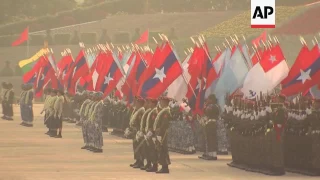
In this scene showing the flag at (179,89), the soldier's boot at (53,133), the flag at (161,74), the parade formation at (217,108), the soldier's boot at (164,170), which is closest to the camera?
the parade formation at (217,108)

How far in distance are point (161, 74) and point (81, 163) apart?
334 centimetres

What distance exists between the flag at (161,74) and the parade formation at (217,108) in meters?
0.03

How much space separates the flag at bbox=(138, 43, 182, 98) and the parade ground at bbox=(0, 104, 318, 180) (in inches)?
72.6

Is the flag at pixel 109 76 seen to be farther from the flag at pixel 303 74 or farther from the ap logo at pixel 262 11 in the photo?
the ap logo at pixel 262 11

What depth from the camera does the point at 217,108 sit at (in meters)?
36.6

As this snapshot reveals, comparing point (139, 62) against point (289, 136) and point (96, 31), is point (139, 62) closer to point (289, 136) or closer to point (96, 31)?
point (289, 136)

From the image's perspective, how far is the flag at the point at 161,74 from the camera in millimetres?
36594

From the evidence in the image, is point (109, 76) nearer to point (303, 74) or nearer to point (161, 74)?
point (161, 74)

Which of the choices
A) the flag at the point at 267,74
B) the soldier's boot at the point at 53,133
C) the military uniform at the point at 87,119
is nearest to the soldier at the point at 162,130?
the flag at the point at 267,74

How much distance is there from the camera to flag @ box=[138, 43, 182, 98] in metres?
36.6

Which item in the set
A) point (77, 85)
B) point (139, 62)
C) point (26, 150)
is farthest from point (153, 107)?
point (77, 85)

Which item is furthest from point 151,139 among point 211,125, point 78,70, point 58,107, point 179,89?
point 78,70

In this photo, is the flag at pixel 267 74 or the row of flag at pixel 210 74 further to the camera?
the flag at pixel 267 74

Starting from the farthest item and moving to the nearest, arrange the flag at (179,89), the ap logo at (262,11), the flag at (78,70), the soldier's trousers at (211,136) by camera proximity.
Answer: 1. the flag at (78,70)
2. the flag at (179,89)
3. the soldier's trousers at (211,136)
4. the ap logo at (262,11)
